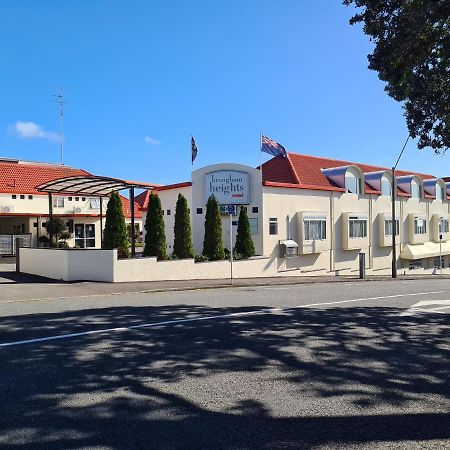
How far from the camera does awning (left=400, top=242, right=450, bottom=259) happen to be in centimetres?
3909

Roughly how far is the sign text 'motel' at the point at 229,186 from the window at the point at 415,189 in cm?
2128

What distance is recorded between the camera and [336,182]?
32.6 meters

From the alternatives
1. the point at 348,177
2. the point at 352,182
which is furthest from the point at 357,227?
the point at 348,177

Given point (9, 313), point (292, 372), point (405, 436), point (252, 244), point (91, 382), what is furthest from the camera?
point (252, 244)

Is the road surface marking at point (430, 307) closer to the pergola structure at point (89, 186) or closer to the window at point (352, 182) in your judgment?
the pergola structure at point (89, 186)

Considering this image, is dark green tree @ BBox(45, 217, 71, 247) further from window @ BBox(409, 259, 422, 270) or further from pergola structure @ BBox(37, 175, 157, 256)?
window @ BBox(409, 259, 422, 270)

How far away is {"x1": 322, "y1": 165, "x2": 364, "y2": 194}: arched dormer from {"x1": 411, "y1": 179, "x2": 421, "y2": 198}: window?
31.8 feet

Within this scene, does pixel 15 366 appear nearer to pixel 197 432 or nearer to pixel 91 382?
pixel 91 382

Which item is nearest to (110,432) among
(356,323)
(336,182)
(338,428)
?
(338,428)

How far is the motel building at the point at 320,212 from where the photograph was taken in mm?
26219

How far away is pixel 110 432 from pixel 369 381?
3.06 metres

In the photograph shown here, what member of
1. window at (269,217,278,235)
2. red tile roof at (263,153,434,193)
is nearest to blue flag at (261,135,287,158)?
red tile roof at (263,153,434,193)

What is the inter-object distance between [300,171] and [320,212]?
4.04 m

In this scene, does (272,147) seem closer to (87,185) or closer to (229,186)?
(229,186)
